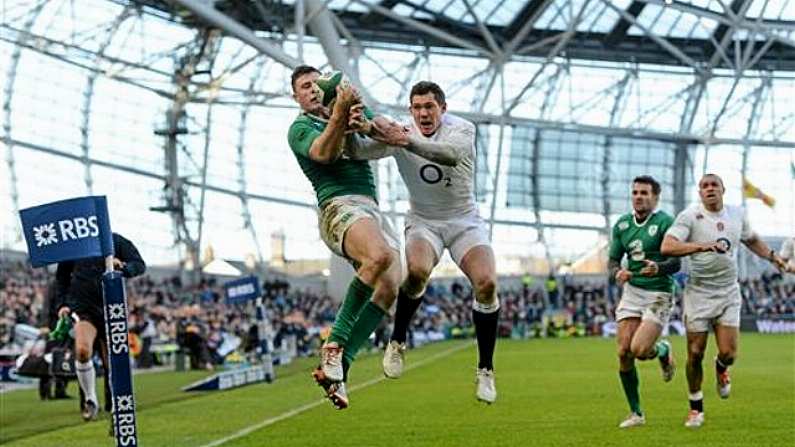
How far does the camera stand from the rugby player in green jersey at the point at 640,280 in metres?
14.4

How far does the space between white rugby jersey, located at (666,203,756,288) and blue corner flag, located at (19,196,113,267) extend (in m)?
7.06

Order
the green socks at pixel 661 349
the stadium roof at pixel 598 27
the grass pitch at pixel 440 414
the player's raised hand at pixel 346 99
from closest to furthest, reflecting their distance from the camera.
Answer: the player's raised hand at pixel 346 99
the grass pitch at pixel 440 414
the green socks at pixel 661 349
the stadium roof at pixel 598 27

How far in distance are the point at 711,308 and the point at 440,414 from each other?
11.7 ft

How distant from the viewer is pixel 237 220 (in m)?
68.2

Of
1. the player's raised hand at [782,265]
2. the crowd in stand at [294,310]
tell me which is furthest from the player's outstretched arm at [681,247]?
the crowd in stand at [294,310]

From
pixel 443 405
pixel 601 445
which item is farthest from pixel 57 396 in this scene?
pixel 601 445

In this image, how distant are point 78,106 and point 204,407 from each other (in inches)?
1749

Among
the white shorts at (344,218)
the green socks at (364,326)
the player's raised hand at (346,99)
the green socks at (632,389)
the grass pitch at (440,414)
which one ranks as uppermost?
the player's raised hand at (346,99)

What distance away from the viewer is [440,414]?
16.2 m

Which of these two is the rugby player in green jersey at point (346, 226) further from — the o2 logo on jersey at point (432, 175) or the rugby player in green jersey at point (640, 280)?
the rugby player in green jersey at point (640, 280)

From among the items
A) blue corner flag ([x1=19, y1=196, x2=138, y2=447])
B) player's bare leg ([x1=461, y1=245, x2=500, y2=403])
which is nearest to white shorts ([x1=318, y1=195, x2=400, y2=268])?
player's bare leg ([x1=461, y1=245, x2=500, y2=403])

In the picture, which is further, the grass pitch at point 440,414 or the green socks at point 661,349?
the green socks at point 661,349

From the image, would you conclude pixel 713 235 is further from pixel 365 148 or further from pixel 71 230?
pixel 71 230

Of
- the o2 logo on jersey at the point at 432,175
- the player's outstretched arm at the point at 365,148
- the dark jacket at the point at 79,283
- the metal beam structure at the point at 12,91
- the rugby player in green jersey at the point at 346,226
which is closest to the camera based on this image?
the rugby player in green jersey at the point at 346,226
